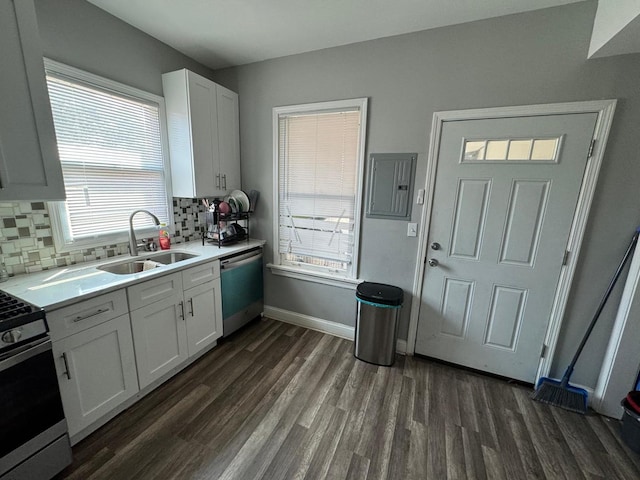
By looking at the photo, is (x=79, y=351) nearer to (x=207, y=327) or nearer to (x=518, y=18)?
(x=207, y=327)

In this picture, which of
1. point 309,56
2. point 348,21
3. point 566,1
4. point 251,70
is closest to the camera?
point 566,1

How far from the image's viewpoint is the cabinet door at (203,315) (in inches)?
81.0

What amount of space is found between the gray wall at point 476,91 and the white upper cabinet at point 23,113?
63.8 inches

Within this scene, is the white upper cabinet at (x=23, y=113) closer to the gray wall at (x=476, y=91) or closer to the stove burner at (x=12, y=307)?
the stove burner at (x=12, y=307)

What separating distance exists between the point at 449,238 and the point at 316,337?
63.6 inches

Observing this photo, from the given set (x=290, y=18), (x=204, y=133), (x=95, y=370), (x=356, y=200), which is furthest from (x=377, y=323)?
(x=290, y=18)

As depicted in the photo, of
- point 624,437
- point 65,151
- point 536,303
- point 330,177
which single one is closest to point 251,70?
point 330,177

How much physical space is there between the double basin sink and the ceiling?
1848 millimetres

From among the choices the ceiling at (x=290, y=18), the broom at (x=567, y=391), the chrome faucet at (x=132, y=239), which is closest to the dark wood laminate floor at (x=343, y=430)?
the broom at (x=567, y=391)

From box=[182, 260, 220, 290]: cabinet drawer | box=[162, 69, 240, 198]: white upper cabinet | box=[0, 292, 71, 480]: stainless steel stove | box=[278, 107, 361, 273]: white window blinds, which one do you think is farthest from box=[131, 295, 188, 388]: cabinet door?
box=[278, 107, 361, 273]: white window blinds

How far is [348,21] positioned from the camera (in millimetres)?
1896

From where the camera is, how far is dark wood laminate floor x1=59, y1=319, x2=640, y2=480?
4.64ft

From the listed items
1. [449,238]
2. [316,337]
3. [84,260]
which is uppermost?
[449,238]

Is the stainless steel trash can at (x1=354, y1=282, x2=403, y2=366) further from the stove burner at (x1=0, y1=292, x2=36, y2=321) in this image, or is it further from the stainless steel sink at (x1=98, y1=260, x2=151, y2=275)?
the stove burner at (x1=0, y1=292, x2=36, y2=321)
